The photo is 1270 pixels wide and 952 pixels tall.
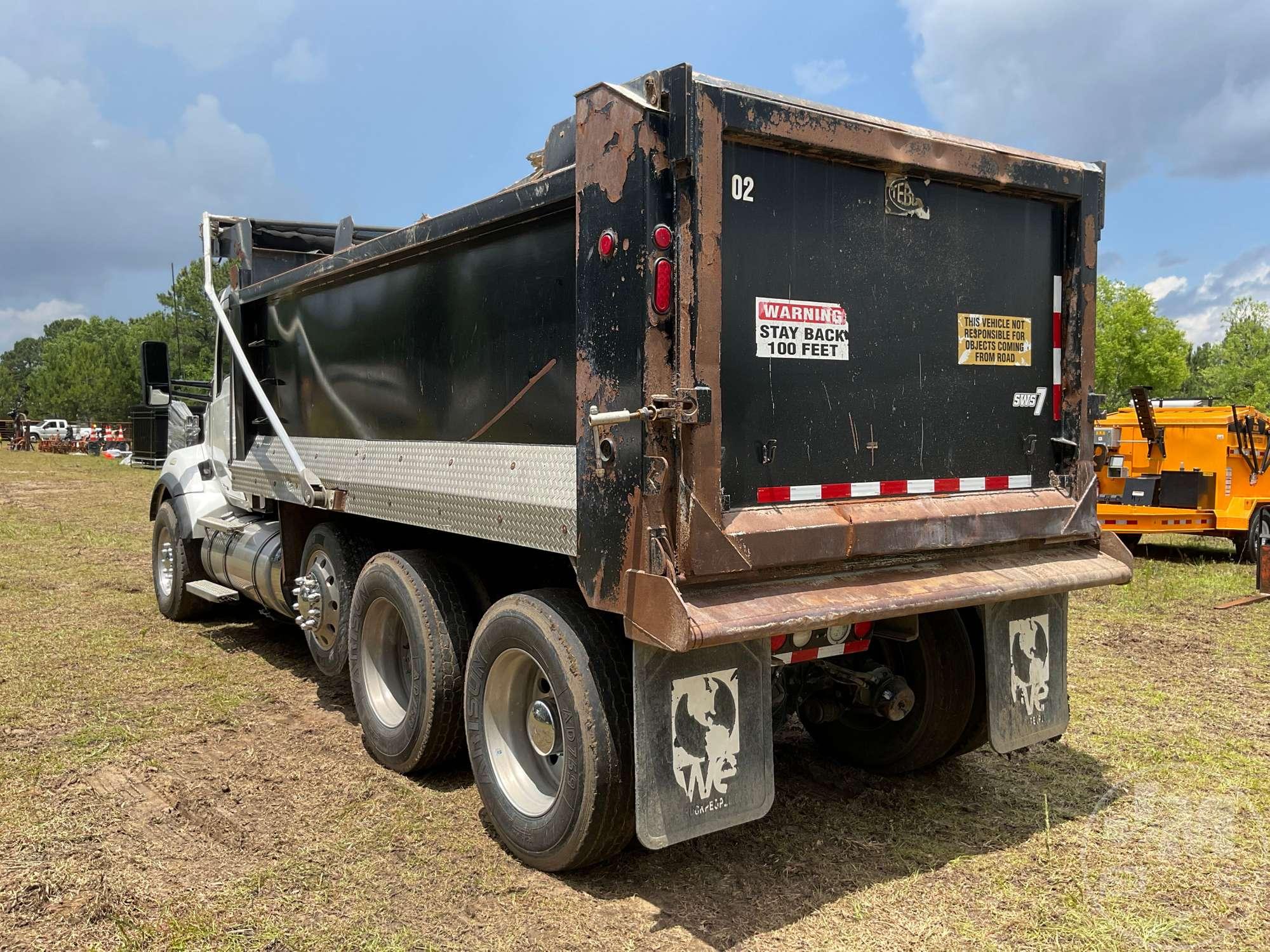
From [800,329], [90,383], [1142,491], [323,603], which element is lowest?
[323,603]

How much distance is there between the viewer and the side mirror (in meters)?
8.05

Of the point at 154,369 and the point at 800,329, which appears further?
the point at 154,369

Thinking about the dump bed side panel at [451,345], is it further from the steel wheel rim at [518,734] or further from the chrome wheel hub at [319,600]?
the steel wheel rim at [518,734]

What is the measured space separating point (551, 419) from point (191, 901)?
2.16 metres

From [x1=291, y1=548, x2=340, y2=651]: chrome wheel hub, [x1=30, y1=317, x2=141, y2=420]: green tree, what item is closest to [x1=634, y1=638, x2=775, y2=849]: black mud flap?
[x1=291, y1=548, x2=340, y2=651]: chrome wheel hub

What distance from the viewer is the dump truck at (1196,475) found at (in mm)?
11258

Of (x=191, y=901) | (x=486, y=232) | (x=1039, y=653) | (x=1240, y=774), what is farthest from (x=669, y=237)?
(x=1240, y=774)

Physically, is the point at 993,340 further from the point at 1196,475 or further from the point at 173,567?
the point at 1196,475

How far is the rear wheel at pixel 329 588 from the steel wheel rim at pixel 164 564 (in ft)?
10.2

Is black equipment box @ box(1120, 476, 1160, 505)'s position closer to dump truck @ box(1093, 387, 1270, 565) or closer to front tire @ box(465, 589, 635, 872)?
dump truck @ box(1093, 387, 1270, 565)

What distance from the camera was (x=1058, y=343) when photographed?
14.6ft

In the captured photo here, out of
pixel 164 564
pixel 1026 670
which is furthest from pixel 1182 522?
pixel 164 564

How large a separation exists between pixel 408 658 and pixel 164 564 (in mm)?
4548

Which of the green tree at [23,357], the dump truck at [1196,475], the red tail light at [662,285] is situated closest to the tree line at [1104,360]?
the dump truck at [1196,475]
